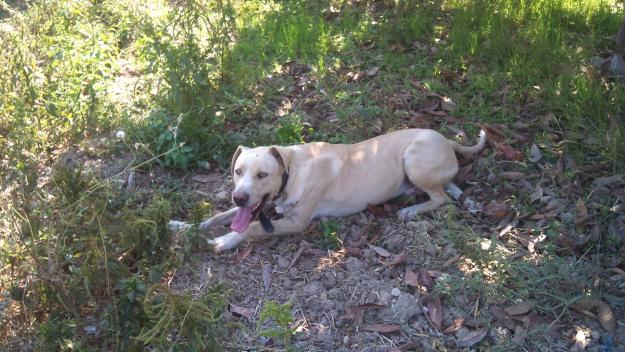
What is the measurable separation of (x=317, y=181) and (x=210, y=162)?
105cm

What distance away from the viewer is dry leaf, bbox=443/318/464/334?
3652 millimetres

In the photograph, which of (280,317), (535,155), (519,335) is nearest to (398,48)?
(535,155)

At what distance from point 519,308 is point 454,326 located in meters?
0.41

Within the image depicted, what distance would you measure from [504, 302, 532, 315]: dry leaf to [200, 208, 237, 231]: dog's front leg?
205 cm

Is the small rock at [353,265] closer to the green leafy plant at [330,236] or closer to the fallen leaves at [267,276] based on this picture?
the green leafy plant at [330,236]

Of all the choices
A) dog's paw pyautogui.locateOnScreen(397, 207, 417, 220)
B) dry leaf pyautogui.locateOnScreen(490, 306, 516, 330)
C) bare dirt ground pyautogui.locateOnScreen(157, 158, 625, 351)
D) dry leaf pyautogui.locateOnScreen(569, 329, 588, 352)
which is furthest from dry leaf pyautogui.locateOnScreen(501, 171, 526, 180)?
dry leaf pyautogui.locateOnScreen(569, 329, 588, 352)

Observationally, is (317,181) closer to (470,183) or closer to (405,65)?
(470,183)

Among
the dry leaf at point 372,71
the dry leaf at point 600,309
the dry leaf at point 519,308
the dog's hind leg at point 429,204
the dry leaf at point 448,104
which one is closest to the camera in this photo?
the dry leaf at point 600,309

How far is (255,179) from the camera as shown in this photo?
4430 millimetres

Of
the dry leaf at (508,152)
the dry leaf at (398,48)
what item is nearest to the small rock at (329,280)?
the dry leaf at (508,152)

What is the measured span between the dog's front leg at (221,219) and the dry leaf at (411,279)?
1395 millimetres

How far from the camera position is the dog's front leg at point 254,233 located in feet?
14.6

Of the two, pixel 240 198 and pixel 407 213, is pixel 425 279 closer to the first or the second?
pixel 407 213

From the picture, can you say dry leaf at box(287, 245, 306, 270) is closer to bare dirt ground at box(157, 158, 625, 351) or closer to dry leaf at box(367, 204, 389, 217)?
bare dirt ground at box(157, 158, 625, 351)
